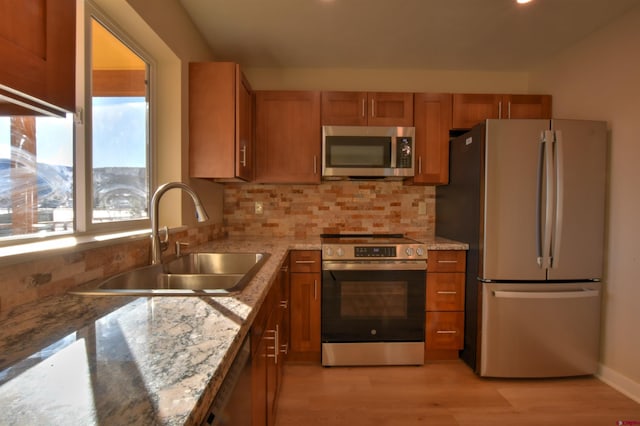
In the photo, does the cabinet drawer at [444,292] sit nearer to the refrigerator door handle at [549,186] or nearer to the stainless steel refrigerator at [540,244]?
the stainless steel refrigerator at [540,244]

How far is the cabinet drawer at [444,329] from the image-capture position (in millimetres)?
2340

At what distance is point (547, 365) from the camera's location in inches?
82.4

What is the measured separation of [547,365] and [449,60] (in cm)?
248

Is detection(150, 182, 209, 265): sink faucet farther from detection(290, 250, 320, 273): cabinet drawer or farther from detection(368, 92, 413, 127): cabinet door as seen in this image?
detection(368, 92, 413, 127): cabinet door

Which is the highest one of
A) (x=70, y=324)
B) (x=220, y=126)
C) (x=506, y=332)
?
(x=220, y=126)

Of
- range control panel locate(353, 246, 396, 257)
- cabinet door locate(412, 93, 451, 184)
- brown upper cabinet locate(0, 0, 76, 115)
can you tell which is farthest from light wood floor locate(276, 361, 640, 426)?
brown upper cabinet locate(0, 0, 76, 115)

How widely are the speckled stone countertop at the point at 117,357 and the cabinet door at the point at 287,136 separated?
1.69 meters

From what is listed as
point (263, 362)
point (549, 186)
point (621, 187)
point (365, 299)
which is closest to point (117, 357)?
point (263, 362)

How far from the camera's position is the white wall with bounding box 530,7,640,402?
195 centimetres

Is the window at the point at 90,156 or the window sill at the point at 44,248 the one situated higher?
the window at the point at 90,156

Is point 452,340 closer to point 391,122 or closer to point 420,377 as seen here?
point 420,377

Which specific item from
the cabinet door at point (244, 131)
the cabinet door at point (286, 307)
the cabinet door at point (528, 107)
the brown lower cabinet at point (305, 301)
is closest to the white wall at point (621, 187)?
the cabinet door at point (528, 107)

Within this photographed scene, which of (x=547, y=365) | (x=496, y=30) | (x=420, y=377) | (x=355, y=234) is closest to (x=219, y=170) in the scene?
(x=355, y=234)

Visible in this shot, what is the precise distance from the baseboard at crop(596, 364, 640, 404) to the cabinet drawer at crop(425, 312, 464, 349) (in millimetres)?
913
